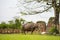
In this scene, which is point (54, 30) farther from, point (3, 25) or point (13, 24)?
point (3, 25)

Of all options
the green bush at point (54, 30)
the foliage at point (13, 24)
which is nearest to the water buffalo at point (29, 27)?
the foliage at point (13, 24)

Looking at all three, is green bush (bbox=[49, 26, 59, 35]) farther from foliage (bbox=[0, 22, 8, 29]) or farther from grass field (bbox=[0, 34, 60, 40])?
foliage (bbox=[0, 22, 8, 29])

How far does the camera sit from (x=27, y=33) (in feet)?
5.24

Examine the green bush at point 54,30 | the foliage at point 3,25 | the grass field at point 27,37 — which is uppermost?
the foliage at point 3,25

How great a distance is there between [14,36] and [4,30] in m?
0.12

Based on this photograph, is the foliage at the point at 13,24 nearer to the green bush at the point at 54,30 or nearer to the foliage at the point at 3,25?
the foliage at the point at 3,25

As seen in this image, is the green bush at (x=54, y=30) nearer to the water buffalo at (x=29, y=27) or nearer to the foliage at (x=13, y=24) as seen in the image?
the water buffalo at (x=29, y=27)

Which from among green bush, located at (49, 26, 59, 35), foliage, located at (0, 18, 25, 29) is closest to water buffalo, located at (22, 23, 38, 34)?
foliage, located at (0, 18, 25, 29)

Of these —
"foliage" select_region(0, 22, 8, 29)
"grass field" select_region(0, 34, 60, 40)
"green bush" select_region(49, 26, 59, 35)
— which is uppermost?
"foliage" select_region(0, 22, 8, 29)

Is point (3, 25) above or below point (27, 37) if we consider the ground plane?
above

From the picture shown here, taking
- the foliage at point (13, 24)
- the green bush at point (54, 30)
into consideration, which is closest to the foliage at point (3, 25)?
the foliage at point (13, 24)

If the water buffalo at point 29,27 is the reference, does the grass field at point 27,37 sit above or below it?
below

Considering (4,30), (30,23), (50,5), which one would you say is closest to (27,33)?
(30,23)

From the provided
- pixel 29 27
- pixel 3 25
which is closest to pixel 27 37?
pixel 29 27
